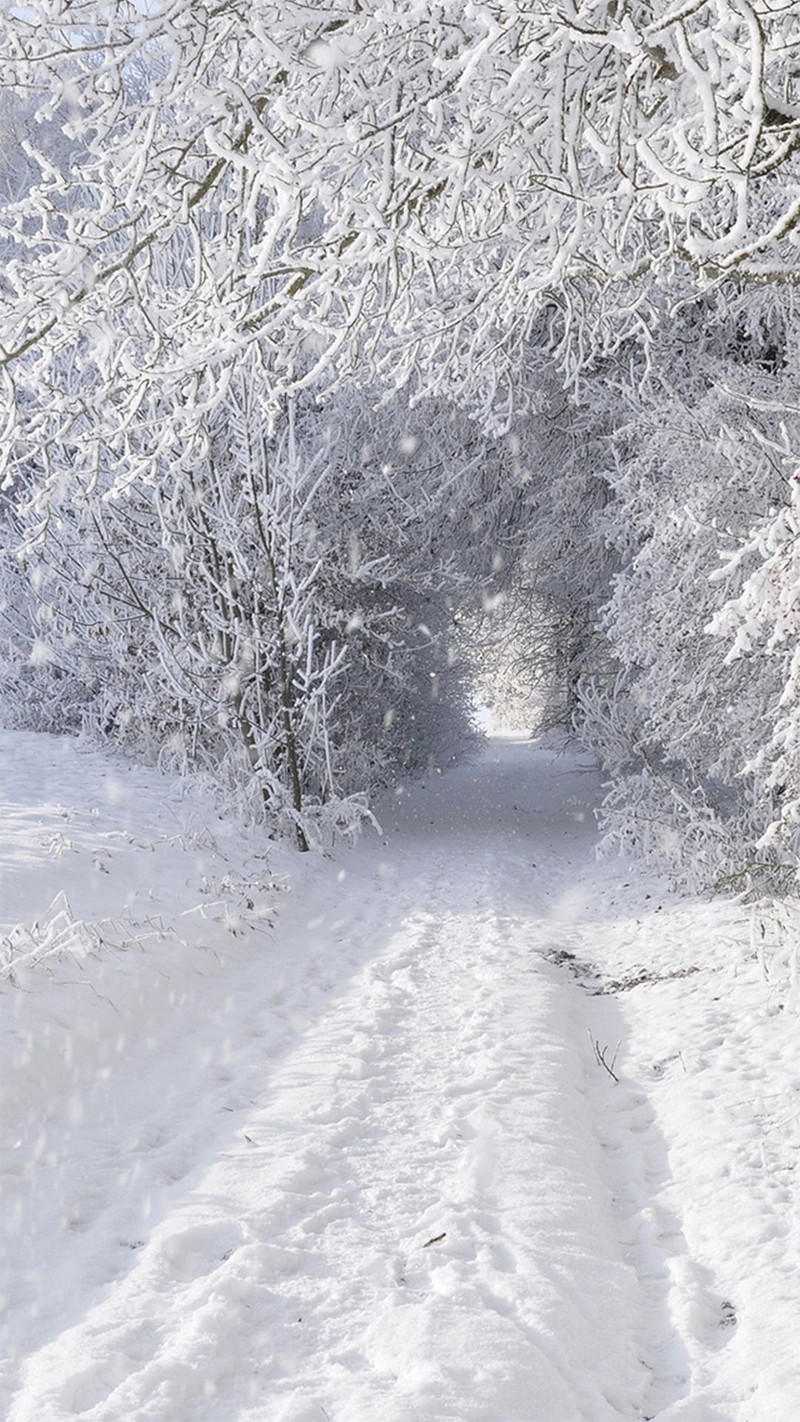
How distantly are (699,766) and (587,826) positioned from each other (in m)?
5.73

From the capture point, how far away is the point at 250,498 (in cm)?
1100

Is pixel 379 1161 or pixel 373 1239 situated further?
pixel 379 1161

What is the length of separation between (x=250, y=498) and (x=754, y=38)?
29.2 feet

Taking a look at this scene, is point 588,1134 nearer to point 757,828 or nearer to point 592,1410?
point 592,1410

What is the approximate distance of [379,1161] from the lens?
4383 mm

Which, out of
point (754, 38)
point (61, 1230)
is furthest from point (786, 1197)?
point (754, 38)

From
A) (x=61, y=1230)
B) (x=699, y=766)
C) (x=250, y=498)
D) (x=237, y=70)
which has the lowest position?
(x=61, y=1230)

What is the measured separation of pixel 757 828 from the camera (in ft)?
32.3

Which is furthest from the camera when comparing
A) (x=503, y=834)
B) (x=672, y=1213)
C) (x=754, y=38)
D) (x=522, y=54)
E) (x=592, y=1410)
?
(x=503, y=834)

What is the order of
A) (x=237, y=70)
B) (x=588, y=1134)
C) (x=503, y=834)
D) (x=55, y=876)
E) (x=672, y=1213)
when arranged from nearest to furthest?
(x=237, y=70)
(x=672, y=1213)
(x=588, y=1134)
(x=55, y=876)
(x=503, y=834)

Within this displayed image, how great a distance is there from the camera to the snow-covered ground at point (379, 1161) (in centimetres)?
301

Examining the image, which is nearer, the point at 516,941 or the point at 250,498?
the point at 516,941

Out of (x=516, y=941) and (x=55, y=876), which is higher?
(x=55, y=876)

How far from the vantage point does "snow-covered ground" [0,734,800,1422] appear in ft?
9.88
